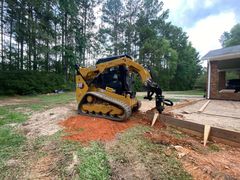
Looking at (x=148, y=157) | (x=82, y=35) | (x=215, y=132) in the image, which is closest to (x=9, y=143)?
(x=148, y=157)

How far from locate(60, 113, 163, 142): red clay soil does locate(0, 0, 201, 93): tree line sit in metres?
13.1

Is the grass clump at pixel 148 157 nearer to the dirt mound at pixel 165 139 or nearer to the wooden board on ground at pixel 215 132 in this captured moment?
the dirt mound at pixel 165 139

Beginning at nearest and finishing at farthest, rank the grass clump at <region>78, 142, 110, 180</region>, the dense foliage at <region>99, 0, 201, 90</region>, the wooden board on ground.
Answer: the grass clump at <region>78, 142, 110, 180</region> < the wooden board on ground < the dense foliage at <region>99, 0, 201, 90</region>

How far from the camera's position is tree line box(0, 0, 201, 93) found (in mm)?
15922

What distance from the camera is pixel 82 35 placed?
76.9ft

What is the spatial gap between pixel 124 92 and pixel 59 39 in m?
18.5

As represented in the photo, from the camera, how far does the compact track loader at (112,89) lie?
15.7ft

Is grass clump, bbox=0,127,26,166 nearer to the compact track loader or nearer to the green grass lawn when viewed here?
the green grass lawn

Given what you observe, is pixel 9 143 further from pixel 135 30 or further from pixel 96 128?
pixel 135 30

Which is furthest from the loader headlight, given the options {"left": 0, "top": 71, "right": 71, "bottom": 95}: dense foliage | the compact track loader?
{"left": 0, "top": 71, "right": 71, "bottom": 95}: dense foliage

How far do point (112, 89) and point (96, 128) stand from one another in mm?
1688

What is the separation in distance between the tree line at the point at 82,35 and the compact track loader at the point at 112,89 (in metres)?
11.9

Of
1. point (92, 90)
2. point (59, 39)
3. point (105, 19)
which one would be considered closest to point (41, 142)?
point (92, 90)

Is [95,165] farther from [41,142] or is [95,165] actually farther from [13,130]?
[13,130]
